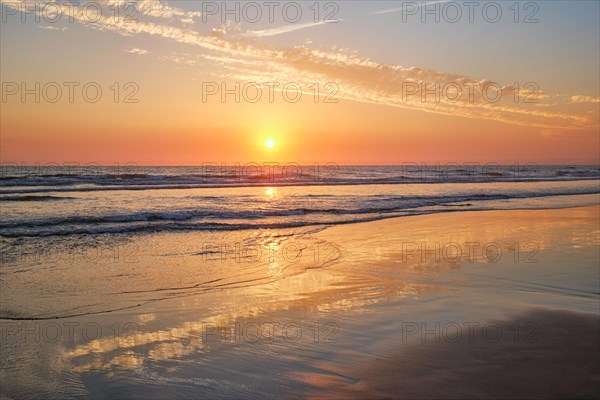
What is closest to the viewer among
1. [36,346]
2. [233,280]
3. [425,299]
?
[36,346]

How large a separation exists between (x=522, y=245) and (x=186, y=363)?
1003 cm

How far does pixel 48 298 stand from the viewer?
734cm

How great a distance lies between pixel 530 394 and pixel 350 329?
2.36 m

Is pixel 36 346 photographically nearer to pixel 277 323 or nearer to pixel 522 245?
pixel 277 323

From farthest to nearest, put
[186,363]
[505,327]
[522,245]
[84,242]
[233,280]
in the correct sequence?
1. [84,242]
2. [522,245]
3. [233,280]
4. [505,327]
5. [186,363]

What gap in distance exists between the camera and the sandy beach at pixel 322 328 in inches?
175

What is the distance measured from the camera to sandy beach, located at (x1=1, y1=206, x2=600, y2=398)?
4.43m

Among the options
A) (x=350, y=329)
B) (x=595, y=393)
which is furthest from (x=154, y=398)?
(x=595, y=393)

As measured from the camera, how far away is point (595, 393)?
408cm

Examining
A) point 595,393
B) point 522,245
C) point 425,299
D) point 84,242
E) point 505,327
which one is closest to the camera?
point 595,393

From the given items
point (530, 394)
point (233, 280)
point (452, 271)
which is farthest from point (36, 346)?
point (452, 271)

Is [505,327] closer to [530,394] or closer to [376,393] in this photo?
[530,394]

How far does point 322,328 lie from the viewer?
→ 605 centimetres

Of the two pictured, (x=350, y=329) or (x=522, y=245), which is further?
(x=522, y=245)
